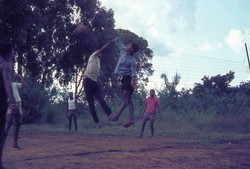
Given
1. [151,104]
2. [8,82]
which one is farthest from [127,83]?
[151,104]

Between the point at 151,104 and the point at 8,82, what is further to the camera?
the point at 151,104

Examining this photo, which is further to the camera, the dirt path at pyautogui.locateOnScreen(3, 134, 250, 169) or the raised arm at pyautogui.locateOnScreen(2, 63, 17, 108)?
the dirt path at pyautogui.locateOnScreen(3, 134, 250, 169)

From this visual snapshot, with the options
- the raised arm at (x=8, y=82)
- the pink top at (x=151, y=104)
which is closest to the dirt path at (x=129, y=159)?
the raised arm at (x=8, y=82)

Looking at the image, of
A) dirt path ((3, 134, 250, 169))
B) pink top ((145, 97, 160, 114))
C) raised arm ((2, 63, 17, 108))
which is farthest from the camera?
pink top ((145, 97, 160, 114))

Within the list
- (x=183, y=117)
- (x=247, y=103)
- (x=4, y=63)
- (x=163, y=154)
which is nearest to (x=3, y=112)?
(x=4, y=63)

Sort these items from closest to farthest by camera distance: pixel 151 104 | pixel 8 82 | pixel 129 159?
pixel 8 82, pixel 129 159, pixel 151 104

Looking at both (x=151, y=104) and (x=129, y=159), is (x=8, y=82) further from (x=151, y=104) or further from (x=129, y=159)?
(x=151, y=104)

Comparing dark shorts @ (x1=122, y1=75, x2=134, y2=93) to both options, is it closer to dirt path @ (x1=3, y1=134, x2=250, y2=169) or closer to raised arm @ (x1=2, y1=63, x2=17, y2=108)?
dirt path @ (x1=3, y1=134, x2=250, y2=169)

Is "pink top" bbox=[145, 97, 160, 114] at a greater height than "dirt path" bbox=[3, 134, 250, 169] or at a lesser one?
greater

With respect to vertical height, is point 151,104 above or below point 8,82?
below

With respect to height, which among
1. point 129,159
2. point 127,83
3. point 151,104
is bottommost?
point 129,159

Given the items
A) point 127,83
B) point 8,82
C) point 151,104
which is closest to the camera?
point 8,82


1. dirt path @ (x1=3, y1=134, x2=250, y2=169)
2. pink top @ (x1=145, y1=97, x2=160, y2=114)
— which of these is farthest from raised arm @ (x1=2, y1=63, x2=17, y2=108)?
pink top @ (x1=145, y1=97, x2=160, y2=114)

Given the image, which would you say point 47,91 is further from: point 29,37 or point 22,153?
point 22,153
